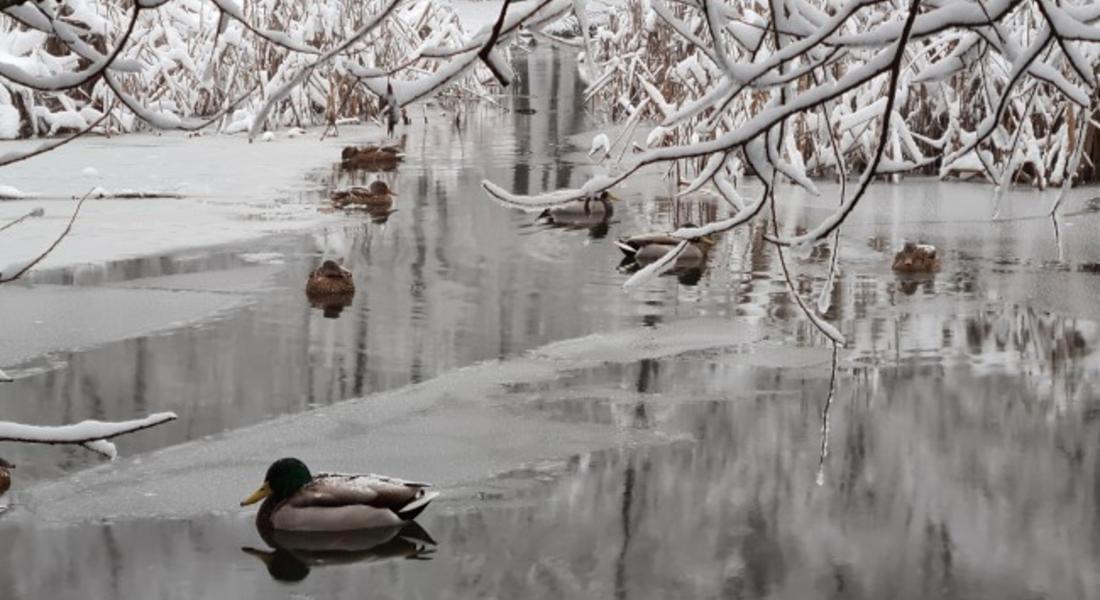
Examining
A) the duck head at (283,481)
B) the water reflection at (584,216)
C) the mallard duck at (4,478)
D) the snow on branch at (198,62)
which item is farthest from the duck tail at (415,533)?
the snow on branch at (198,62)

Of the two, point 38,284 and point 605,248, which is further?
point 605,248

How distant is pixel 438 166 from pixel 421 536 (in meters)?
11.0

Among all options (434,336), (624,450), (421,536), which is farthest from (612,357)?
(421,536)

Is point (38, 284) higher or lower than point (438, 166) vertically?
lower

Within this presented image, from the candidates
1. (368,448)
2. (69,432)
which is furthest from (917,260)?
(69,432)

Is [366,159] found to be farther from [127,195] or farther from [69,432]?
[69,432]

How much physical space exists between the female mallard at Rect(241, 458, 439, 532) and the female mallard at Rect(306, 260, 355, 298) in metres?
3.89

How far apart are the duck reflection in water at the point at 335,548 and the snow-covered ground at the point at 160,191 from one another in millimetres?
5445

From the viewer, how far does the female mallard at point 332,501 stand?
5.65 metres

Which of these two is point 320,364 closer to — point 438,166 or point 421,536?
point 421,536

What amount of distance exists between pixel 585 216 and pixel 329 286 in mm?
4219

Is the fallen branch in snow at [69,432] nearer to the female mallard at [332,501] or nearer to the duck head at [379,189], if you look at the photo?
the female mallard at [332,501]

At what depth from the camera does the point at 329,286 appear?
9.65 metres

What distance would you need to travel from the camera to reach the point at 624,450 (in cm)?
662
